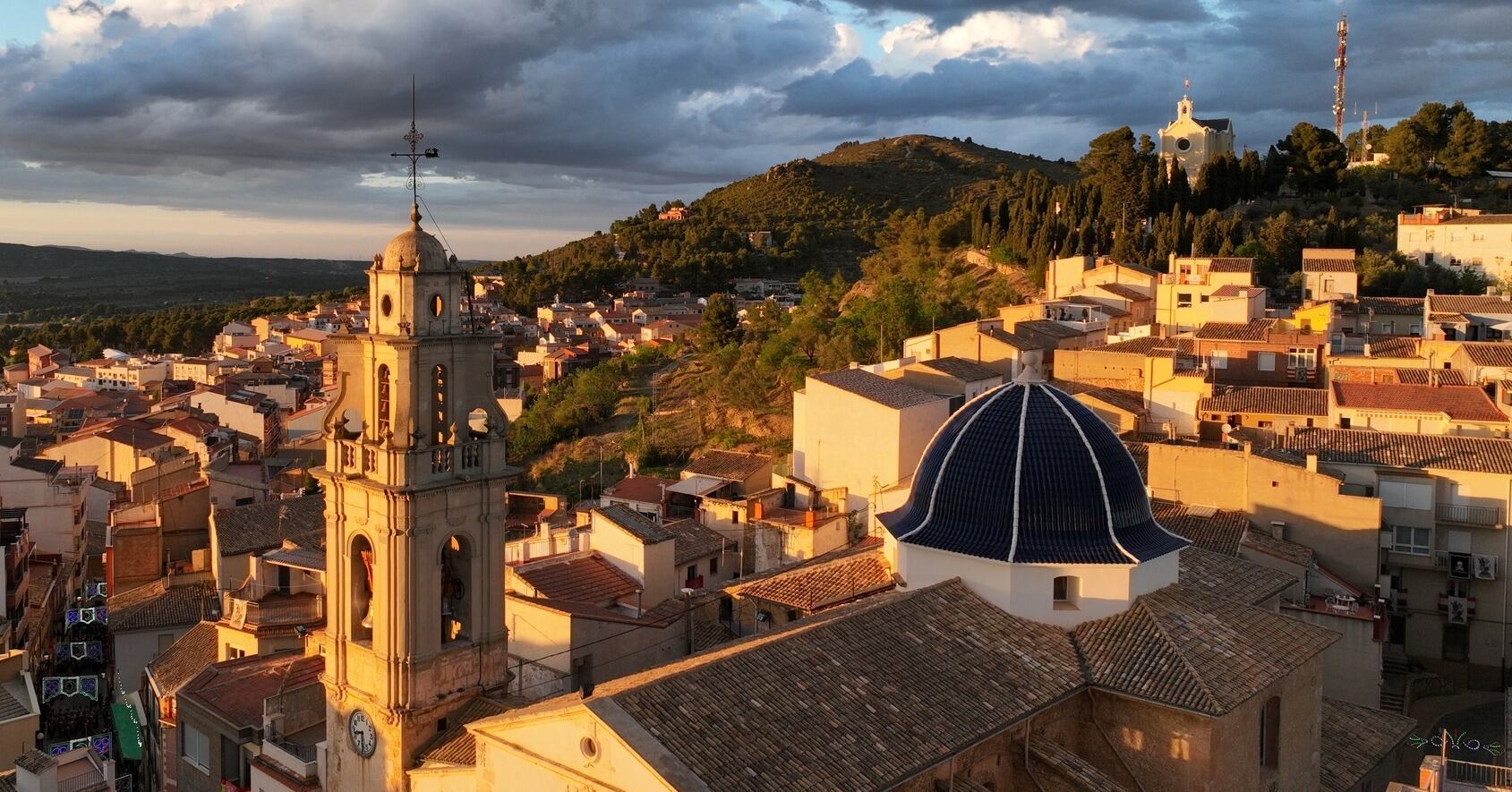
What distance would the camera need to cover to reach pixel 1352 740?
696 inches

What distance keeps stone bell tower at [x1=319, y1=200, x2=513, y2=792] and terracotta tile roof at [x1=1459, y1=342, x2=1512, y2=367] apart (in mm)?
27908

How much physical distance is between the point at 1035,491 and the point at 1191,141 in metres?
58.4

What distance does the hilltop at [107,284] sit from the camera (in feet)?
479

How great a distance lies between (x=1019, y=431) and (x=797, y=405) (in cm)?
1661

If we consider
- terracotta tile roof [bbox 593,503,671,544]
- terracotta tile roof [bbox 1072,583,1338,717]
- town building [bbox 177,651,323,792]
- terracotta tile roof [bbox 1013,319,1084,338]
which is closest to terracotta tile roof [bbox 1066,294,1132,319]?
terracotta tile roof [bbox 1013,319,1084,338]

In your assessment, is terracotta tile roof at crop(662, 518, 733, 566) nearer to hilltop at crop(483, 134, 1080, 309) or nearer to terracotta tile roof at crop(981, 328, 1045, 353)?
terracotta tile roof at crop(981, 328, 1045, 353)

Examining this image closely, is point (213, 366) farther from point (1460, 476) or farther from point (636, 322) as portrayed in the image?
point (1460, 476)

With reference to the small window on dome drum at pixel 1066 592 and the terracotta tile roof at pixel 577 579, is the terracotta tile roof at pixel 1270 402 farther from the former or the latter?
the small window on dome drum at pixel 1066 592

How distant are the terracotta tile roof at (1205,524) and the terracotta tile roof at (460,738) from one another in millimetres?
11321

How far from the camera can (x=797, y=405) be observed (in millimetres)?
32188

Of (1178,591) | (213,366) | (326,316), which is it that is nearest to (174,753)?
(1178,591)

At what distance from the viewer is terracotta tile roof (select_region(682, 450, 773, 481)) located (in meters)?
32.5

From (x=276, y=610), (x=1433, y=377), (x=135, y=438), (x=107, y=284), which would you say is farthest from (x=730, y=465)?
(x=107, y=284)

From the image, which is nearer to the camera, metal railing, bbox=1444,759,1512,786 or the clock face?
metal railing, bbox=1444,759,1512,786
